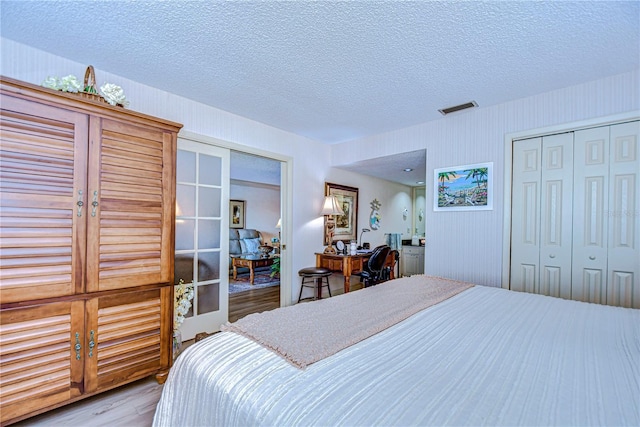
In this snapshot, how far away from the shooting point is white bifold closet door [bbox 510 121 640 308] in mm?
2191

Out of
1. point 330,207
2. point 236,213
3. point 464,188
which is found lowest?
point 236,213

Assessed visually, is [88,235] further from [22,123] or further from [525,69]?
[525,69]

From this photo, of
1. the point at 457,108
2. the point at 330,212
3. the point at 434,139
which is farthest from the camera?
the point at 330,212

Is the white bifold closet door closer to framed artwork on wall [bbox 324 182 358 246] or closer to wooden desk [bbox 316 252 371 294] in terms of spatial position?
wooden desk [bbox 316 252 371 294]

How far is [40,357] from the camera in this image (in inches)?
61.1

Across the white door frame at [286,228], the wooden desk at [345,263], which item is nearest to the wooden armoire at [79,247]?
the white door frame at [286,228]

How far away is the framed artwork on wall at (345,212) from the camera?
168 inches

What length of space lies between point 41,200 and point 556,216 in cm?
383

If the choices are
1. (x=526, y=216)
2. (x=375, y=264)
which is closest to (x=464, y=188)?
(x=526, y=216)

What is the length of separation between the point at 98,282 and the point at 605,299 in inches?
149

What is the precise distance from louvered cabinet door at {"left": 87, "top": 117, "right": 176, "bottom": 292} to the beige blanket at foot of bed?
1051mm

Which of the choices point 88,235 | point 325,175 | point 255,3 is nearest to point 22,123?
point 88,235

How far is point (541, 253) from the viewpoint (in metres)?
2.57

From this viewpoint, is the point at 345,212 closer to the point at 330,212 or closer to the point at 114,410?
the point at 330,212
